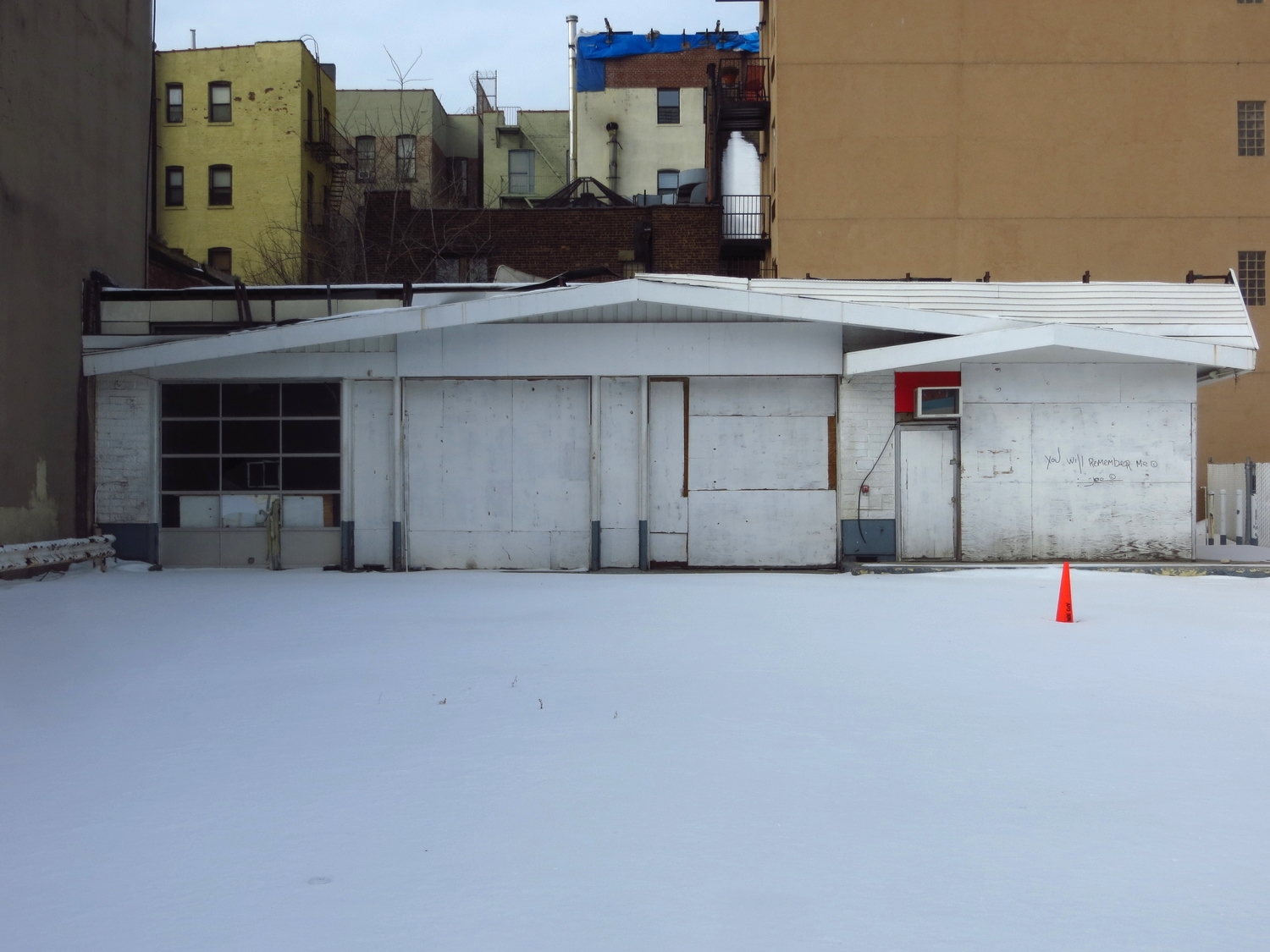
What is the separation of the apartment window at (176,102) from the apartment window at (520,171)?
1442cm

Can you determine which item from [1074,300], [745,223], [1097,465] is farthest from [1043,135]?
[1097,465]

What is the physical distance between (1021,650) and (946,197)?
2356 cm

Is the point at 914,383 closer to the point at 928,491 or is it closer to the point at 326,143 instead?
the point at 928,491

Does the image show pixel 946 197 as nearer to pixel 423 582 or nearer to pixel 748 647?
pixel 423 582

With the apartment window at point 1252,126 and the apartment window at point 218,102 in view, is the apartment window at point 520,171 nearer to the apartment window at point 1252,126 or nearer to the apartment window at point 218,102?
the apartment window at point 218,102

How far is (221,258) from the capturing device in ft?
141

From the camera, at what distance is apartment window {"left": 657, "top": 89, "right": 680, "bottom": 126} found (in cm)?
4856

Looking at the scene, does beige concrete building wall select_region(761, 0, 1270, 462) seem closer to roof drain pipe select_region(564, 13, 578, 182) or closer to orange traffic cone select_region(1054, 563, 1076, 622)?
roof drain pipe select_region(564, 13, 578, 182)

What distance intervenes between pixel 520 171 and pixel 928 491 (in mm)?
38344

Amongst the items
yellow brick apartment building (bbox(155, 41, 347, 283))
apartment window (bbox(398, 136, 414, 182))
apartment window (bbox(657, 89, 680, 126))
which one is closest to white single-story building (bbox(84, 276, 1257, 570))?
yellow brick apartment building (bbox(155, 41, 347, 283))

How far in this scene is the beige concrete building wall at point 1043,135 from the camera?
3052cm

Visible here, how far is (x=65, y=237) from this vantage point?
17.2 meters

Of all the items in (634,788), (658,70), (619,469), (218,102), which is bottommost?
(634,788)

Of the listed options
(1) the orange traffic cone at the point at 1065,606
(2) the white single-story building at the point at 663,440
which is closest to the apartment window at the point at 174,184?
(2) the white single-story building at the point at 663,440
